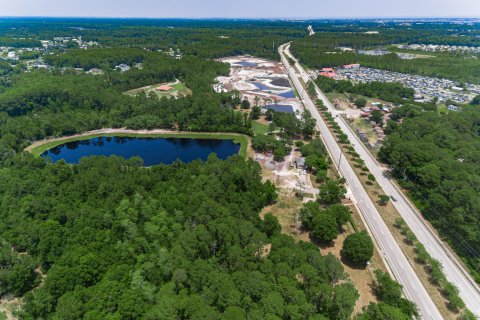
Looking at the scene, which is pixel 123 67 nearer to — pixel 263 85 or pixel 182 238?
pixel 263 85

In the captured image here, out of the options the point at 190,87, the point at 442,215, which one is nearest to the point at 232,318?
the point at 442,215

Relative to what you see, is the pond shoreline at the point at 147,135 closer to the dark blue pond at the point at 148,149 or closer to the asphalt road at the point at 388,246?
the dark blue pond at the point at 148,149

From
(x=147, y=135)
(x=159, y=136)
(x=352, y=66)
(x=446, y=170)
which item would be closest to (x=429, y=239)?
(x=446, y=170)

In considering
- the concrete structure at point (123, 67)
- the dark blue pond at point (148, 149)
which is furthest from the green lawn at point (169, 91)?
the dark blue pond at point (148, 149)

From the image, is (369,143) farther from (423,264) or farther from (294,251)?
(294,251)

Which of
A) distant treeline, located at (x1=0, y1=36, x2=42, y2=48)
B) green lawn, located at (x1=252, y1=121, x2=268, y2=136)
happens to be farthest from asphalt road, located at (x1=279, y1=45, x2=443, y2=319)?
distant treeline, located at (x1=0, y1=36, x2=42, y2=48)

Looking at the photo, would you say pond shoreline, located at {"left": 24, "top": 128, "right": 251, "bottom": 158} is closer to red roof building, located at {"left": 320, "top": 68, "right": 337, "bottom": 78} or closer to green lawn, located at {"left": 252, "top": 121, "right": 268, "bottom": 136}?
green lawn, located at {"left": 252, "top": 121, "right": 268, "bottom": 136}
